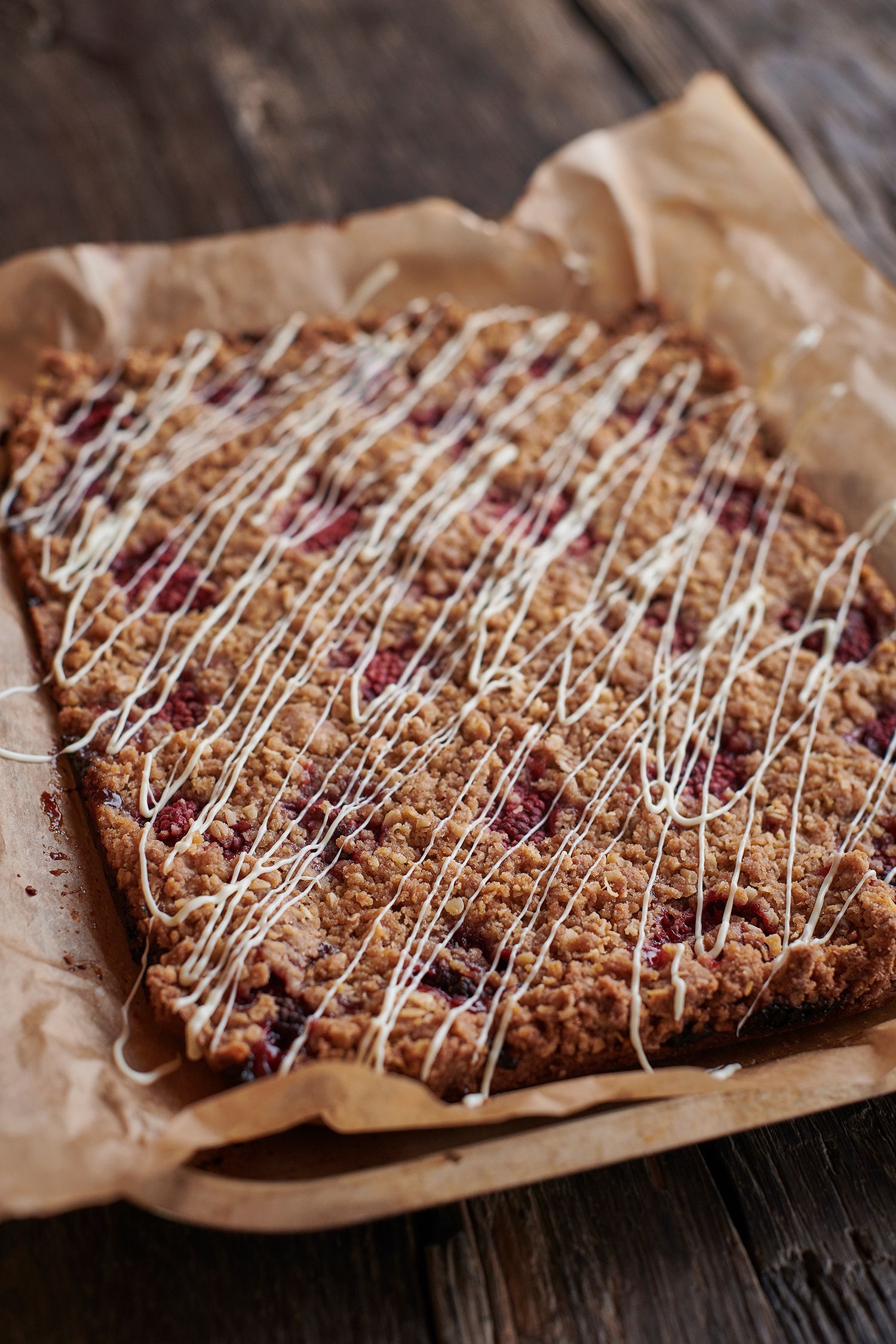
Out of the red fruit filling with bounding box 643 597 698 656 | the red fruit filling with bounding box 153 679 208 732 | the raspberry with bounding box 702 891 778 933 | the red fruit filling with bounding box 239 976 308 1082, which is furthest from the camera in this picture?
the red fruit filling with bounding box 643 597 698 656

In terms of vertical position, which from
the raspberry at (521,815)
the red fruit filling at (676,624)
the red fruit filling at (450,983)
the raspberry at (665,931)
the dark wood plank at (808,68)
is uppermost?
the dark wood plank at (808,68)

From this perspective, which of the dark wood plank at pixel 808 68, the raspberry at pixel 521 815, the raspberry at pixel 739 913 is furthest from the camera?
the dark wood plank at pixel 808 68

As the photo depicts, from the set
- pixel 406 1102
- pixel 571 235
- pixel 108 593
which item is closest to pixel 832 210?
pixel 571 235

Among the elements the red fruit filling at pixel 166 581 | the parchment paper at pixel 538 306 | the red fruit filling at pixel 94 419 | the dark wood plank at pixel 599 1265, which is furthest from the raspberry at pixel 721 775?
the red fruit filling at pixel 94 419

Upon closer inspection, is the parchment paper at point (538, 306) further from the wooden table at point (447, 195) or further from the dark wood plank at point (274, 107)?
the dark wood plank at point (274, 107)

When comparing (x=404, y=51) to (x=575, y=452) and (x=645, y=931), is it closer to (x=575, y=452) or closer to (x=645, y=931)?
(x=575, y=452)

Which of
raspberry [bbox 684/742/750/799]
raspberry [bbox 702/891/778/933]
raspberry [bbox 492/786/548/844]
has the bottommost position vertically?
raspberry [bbox 492/786/548/844]

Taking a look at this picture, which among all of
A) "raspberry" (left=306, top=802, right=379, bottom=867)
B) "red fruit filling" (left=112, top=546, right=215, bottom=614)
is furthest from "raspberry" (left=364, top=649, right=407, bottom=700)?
"red fruit filling" (left=112, top=546, right=215, bottom=614)

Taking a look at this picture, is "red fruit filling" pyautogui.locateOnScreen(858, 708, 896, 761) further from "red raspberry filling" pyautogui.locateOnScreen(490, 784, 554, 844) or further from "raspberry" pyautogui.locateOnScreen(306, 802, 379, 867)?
"raspberry" pyautogui.locateOnScreen(306, 802, 379, 867)
